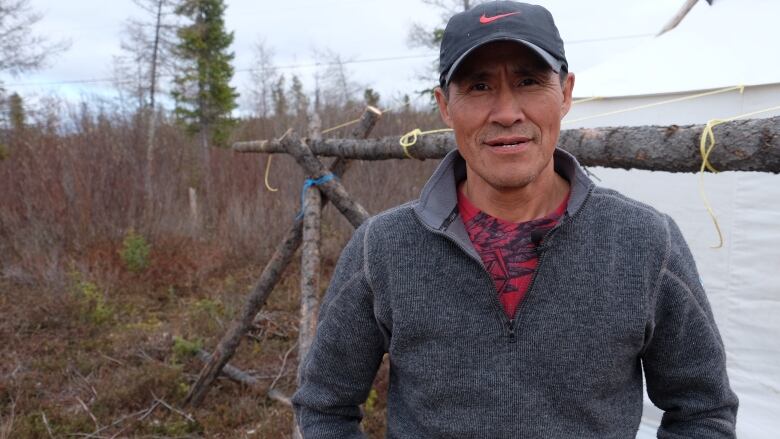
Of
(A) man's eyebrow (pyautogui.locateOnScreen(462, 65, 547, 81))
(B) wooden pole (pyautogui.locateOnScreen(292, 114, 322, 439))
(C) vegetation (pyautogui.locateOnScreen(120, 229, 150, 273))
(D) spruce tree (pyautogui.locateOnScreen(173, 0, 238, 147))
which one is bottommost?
(C) vegetation (pyautogui.locateOnScreen(120, 229, 150, 273))

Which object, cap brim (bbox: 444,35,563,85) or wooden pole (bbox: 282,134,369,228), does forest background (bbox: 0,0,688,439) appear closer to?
wooden pole (bbox: 282,134,369,228)

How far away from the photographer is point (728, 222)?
3.83 m

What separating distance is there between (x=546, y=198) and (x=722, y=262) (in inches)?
113

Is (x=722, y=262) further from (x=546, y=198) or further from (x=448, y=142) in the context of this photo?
(x=546, y=198)

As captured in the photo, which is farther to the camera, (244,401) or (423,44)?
(423,44)

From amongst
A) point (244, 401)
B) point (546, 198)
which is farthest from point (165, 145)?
point (546, 198)

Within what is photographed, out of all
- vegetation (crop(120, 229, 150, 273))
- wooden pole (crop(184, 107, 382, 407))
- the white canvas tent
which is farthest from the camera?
vegetation (crop(120, 229, 150, 273))

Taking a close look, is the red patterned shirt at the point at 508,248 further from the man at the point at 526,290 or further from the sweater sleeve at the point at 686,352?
the sweater sleeve at the point at 686,352

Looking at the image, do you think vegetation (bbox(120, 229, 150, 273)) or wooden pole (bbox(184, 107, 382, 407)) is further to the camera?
vegetation (bbox(120, 229, 150, 273))

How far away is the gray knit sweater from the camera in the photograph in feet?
4.49

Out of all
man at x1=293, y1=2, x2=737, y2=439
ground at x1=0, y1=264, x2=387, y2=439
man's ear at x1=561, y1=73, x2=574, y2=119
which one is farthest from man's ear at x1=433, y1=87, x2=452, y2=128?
ground at x1=0, y1=264, x2=387, y2=439

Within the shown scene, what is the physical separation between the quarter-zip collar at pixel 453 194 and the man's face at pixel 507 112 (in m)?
0.11

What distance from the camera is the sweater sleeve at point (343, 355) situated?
5.05 ft

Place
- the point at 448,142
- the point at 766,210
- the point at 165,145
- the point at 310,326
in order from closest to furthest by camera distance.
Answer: the point at 448,142, the point at 766,210, the point at 310,326, the point at 165,145
